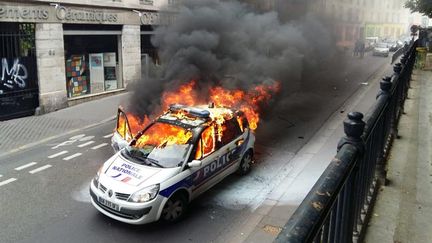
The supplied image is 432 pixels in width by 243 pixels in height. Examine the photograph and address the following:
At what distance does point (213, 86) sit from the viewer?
40.2 ft

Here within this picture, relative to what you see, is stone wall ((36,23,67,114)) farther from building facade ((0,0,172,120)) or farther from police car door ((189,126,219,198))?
police car door ((189,126,219,198))

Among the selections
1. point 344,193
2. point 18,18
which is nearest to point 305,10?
point 18,18

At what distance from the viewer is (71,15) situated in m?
15.4

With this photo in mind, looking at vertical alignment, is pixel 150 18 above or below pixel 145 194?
above

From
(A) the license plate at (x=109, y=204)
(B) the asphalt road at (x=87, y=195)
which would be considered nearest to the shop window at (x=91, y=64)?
(B) the asphalt road at (x=87, y=195)

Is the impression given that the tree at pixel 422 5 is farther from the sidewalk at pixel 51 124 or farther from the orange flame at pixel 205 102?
the sidewalk at pixel 51 124

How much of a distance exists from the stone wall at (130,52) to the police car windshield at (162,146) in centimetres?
1094

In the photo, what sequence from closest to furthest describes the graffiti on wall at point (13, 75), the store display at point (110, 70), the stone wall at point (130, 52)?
the graffiti on wall at point (13, 75) < the store display at point (110, 70) < the stone wall at point (130, 52)

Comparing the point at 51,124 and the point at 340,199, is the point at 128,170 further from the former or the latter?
the point at 51,124

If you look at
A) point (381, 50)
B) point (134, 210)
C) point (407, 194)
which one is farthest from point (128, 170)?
point (381, 50)

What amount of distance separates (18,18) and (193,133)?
9.42m

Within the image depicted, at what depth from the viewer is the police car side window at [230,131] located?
791 cm

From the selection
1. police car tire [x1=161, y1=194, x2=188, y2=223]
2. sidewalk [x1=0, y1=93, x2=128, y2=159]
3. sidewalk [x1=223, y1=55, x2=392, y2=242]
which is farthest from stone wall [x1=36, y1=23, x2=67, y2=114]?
police car tire [x1=161, y1=194, x2=188, y2=223]

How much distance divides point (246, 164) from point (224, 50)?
6260 millimetres
